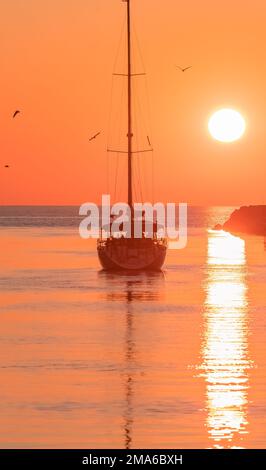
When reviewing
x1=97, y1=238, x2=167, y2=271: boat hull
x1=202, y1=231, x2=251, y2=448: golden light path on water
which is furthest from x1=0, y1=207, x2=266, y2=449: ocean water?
x1=97, y1=238, x2=167, y2=271: boat hull

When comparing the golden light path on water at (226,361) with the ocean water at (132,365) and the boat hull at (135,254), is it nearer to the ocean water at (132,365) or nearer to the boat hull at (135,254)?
the ocean water at (132,365)

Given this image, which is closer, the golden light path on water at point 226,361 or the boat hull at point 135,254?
the golden light path on water at point 226,361

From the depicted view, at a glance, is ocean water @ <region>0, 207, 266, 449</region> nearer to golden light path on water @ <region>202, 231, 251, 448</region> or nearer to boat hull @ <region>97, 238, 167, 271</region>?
golden light path on water @ <region>202, 231, 251, 448</region>

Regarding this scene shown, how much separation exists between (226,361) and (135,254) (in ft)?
156

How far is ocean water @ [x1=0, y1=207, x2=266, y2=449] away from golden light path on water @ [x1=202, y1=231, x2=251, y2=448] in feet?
0.17

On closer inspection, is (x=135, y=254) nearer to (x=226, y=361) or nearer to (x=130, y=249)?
(x=130, y=249)

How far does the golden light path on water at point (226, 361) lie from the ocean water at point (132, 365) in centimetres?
A: 5

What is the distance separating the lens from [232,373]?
4294 cm

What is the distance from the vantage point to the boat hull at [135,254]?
9360cm

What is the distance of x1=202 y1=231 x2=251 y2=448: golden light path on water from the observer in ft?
109

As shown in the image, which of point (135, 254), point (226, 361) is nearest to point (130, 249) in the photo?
point (135, 254)

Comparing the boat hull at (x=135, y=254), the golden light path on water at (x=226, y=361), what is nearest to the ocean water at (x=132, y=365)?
the golden light path on water at (x=226, y=361)

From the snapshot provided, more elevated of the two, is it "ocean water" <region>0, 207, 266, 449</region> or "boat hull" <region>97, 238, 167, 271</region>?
"boat hull" <region>97, 238, 167, 271</region>

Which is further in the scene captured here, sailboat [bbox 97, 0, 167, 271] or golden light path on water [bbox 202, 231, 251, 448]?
sailboat [bbox 97, 0, 167, 271]
